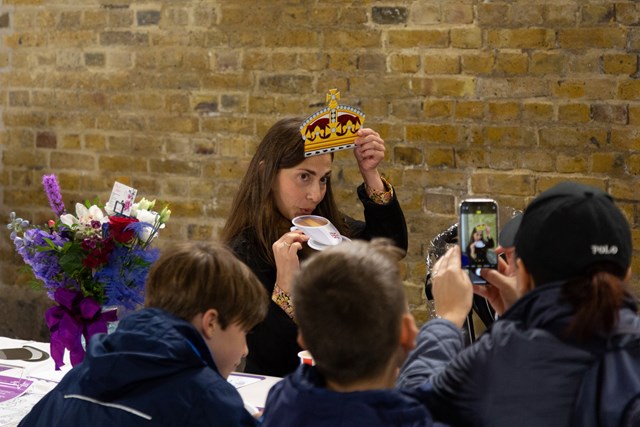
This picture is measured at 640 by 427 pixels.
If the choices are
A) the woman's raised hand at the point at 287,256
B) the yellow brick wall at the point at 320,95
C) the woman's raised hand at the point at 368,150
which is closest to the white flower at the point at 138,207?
the woman's raised hand at the point at 287,256

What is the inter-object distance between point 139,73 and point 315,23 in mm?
985

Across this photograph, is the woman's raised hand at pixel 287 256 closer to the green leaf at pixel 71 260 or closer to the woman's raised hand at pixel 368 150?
the woman's raised hand at pixel 368 150

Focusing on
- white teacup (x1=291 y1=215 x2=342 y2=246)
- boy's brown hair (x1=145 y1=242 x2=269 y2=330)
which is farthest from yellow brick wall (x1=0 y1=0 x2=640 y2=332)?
boy's brown hair (x1=145 y1=242 x2=269 y2=330)

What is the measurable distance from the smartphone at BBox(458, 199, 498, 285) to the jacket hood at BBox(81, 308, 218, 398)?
0.58 m

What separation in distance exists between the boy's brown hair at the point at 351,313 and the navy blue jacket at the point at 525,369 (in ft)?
0.46

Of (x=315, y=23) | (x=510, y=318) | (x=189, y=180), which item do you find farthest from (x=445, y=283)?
(x=189, y=180)

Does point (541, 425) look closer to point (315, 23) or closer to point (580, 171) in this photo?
point (580, 171)

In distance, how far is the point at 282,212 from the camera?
3.12m

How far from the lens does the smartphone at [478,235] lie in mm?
1997

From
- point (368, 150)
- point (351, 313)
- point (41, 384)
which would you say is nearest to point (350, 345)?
point (351, 313)

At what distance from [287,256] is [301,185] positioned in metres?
0.33

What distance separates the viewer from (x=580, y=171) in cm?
390

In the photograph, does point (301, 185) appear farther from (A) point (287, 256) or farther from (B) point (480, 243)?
(B) point (480, 243)

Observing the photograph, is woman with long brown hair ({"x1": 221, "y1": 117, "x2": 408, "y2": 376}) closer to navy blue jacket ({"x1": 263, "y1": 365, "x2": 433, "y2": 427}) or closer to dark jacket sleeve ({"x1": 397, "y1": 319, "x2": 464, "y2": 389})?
dark jacket sleeve ({"x1": 397, "y1": 319, "x2": 464, "y2": 389})
